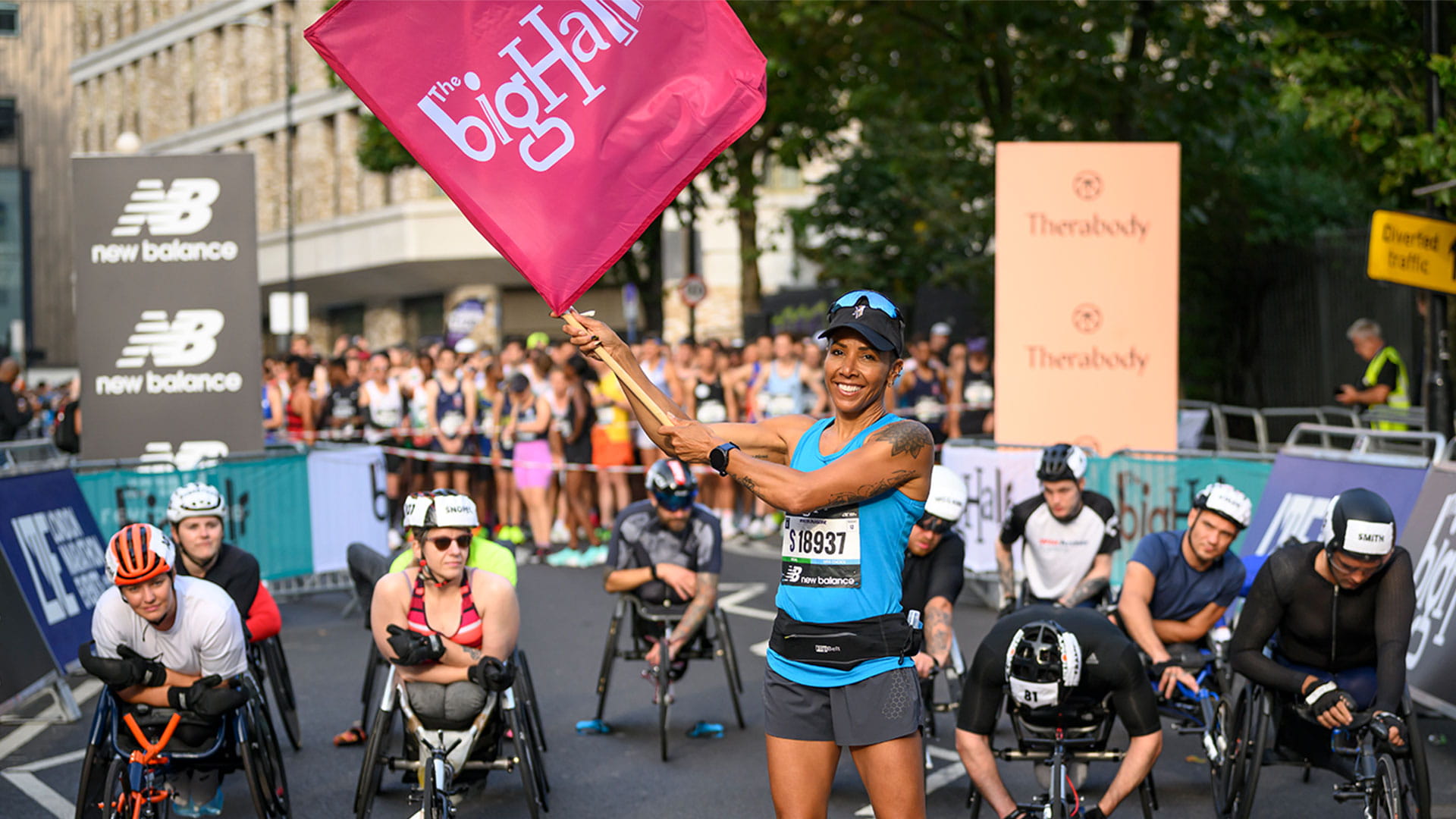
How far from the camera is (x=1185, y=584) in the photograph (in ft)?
25.4

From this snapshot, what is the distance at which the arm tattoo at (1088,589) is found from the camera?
27.2 feet

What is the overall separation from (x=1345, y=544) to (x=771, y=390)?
37.8 feet

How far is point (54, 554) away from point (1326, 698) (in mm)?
7762

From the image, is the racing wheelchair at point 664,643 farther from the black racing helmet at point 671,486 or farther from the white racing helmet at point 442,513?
the white racing helmet at point 442,513

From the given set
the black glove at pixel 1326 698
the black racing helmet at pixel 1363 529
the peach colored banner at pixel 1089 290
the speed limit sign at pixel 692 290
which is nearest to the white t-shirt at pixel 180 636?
the black glove at pixel 1326 698

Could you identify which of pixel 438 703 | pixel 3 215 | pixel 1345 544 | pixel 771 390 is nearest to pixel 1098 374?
pixel 771 390

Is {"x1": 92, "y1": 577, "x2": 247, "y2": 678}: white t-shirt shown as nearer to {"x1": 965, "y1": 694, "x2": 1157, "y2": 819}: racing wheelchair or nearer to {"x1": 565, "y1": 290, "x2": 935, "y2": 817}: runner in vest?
{"x1": 565, "y1": 290, "x2": 935, "y2": 817}: runner in vest

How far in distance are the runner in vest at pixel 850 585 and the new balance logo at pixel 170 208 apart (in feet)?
32.7

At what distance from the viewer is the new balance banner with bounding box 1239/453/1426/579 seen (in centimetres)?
933

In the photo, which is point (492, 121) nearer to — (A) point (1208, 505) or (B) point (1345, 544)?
(B) point (1345, 544)

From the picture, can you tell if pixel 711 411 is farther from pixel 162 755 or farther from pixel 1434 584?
pixel 162 755

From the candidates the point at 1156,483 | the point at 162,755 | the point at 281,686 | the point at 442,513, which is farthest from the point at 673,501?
the point at 1156,483

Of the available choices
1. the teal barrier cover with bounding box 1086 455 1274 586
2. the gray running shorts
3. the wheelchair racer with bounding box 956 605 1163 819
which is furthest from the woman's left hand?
the teal barrier cover with bounding box 1086 455 1274 586

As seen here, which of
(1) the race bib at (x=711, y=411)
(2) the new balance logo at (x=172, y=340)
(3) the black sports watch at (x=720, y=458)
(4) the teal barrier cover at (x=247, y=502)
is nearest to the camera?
(3) the black sports watch at (x=720, y=458)
